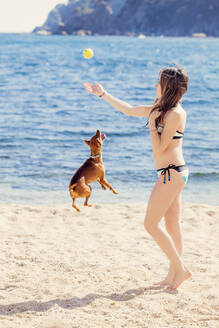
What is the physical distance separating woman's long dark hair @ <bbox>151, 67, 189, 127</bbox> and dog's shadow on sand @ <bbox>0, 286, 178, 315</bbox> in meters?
1.95

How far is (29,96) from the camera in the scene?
88.5 ft

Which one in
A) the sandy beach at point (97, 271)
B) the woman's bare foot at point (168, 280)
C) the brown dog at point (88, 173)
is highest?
the brown dog at point (88, 173)

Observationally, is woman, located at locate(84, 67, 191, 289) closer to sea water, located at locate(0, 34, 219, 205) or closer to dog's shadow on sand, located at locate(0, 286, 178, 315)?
sea water, located at locate(0, 34, 219, 205)

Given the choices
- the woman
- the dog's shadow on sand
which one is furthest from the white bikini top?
the dog's shadow on sand

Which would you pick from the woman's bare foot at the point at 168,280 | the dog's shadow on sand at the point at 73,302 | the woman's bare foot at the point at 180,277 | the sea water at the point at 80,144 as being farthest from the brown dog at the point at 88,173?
the woman's bare foot at the point at 168,280

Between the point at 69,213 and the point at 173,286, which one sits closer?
the point at 173,286

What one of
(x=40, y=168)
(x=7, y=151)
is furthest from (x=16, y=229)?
(x=7, y=151)

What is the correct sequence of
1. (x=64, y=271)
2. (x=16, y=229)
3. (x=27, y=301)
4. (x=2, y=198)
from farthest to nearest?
1. (x=2, y=198)
2. (x=16, y=229)
3. (x=64, y=271)
4. (x=27, y=301)

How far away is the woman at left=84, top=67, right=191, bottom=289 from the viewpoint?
4.79 meters

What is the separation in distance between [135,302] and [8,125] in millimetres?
13949

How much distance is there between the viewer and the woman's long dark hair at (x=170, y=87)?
4.75m

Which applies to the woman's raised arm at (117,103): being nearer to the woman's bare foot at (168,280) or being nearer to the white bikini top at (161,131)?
the white bikini top at (161,131)

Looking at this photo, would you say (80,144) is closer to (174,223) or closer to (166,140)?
(174,223)

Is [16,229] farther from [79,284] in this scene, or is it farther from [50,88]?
[50,88]
